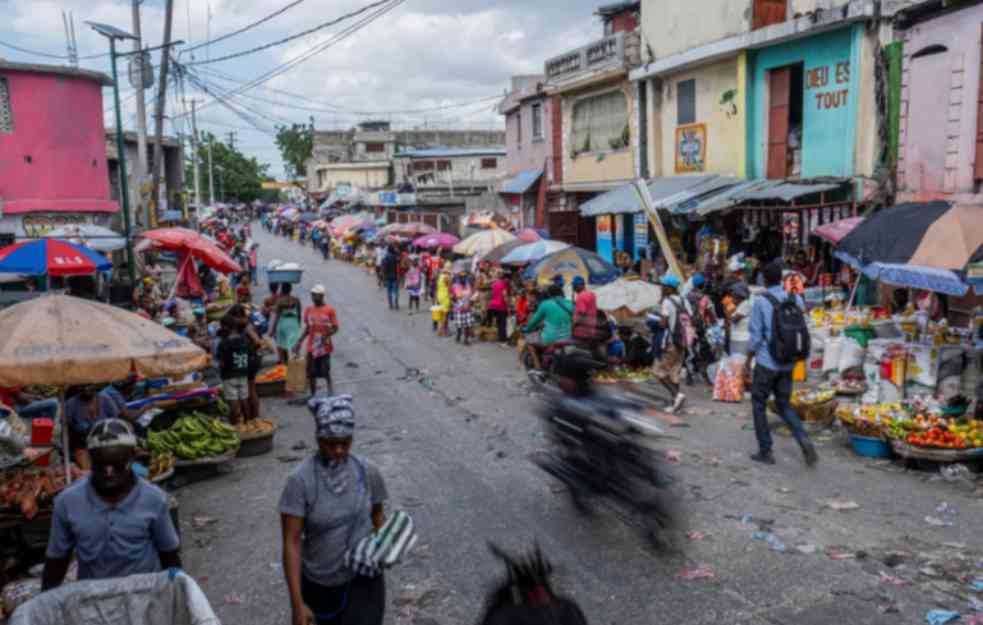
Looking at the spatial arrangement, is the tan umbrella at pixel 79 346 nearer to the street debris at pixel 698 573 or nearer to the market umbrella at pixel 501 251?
the street debris at pixel 698 573

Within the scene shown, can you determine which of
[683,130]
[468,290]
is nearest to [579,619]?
[468,290]

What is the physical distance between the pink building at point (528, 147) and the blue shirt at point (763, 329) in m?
20.1

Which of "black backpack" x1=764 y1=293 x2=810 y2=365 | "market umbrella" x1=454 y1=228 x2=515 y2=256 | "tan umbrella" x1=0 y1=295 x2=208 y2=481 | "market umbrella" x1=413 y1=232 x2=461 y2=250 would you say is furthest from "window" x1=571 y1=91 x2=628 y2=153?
"tan umbrella" x1=0 y1=295 x2=208 y2=481

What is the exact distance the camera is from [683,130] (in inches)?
795

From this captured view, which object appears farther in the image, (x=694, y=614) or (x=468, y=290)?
(x=468, y=290)

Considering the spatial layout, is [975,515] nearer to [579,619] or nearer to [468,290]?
[579,619]

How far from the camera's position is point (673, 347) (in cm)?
1067

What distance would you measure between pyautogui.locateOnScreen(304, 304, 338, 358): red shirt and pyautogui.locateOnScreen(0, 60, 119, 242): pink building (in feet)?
43.5

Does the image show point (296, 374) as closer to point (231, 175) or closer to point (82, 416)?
point (82, 416)

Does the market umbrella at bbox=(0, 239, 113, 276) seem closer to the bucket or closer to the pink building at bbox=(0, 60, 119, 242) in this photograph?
the bucket

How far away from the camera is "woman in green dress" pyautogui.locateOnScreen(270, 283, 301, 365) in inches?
550

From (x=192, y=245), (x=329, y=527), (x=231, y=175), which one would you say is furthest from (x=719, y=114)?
(x=231, y=175)

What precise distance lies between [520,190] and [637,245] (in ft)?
23.7

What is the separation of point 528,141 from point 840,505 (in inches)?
950
